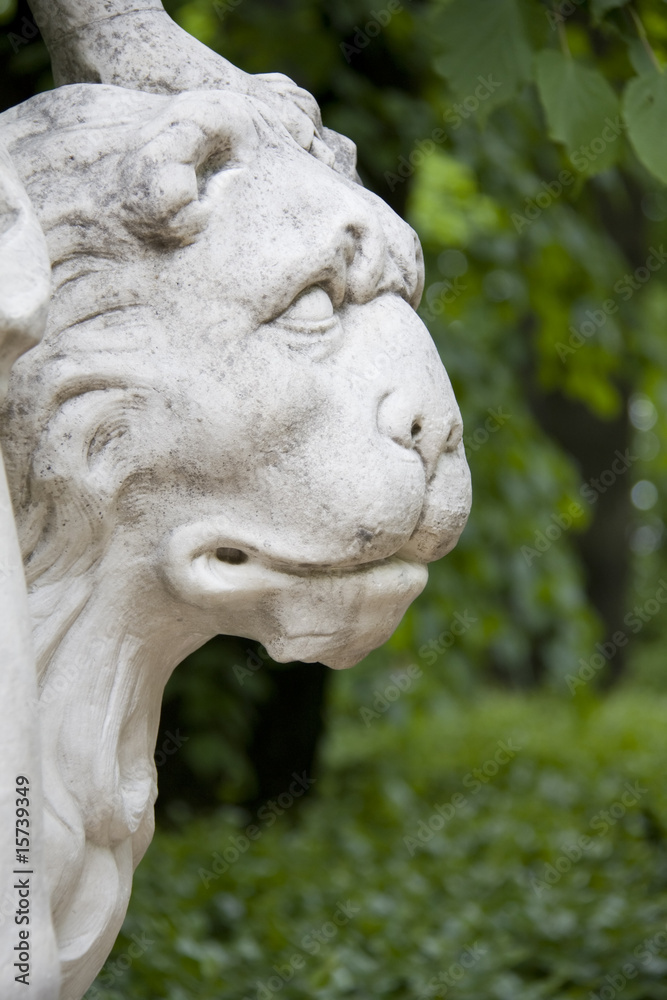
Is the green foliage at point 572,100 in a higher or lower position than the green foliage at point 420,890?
higher

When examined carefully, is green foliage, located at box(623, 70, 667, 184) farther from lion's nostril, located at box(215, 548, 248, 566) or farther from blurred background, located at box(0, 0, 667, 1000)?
lion's nostril, located at box(215, 548, 248, 566)

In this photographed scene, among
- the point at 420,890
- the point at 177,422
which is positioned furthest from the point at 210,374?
the point at 420,890

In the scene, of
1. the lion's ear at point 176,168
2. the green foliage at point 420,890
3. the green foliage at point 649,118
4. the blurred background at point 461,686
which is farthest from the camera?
the green foliage at point 420,890

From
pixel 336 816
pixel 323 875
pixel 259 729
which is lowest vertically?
pixel 336 816

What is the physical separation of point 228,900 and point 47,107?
2637mm

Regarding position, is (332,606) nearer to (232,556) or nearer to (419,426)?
(232,556)

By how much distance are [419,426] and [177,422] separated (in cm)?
28

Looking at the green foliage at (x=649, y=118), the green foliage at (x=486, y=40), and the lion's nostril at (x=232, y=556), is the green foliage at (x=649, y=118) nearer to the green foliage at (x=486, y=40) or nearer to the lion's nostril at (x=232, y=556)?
the green foliage at (x=486, y=40)

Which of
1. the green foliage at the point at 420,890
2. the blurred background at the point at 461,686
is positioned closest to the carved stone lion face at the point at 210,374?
the blurred background at the point at 461,686

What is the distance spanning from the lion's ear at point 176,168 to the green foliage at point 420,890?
176 cm

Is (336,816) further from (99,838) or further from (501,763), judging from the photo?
(99,838)

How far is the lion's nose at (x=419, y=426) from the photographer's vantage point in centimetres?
137

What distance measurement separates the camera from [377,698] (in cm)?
580

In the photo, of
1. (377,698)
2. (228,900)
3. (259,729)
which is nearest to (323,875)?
(228,900)
